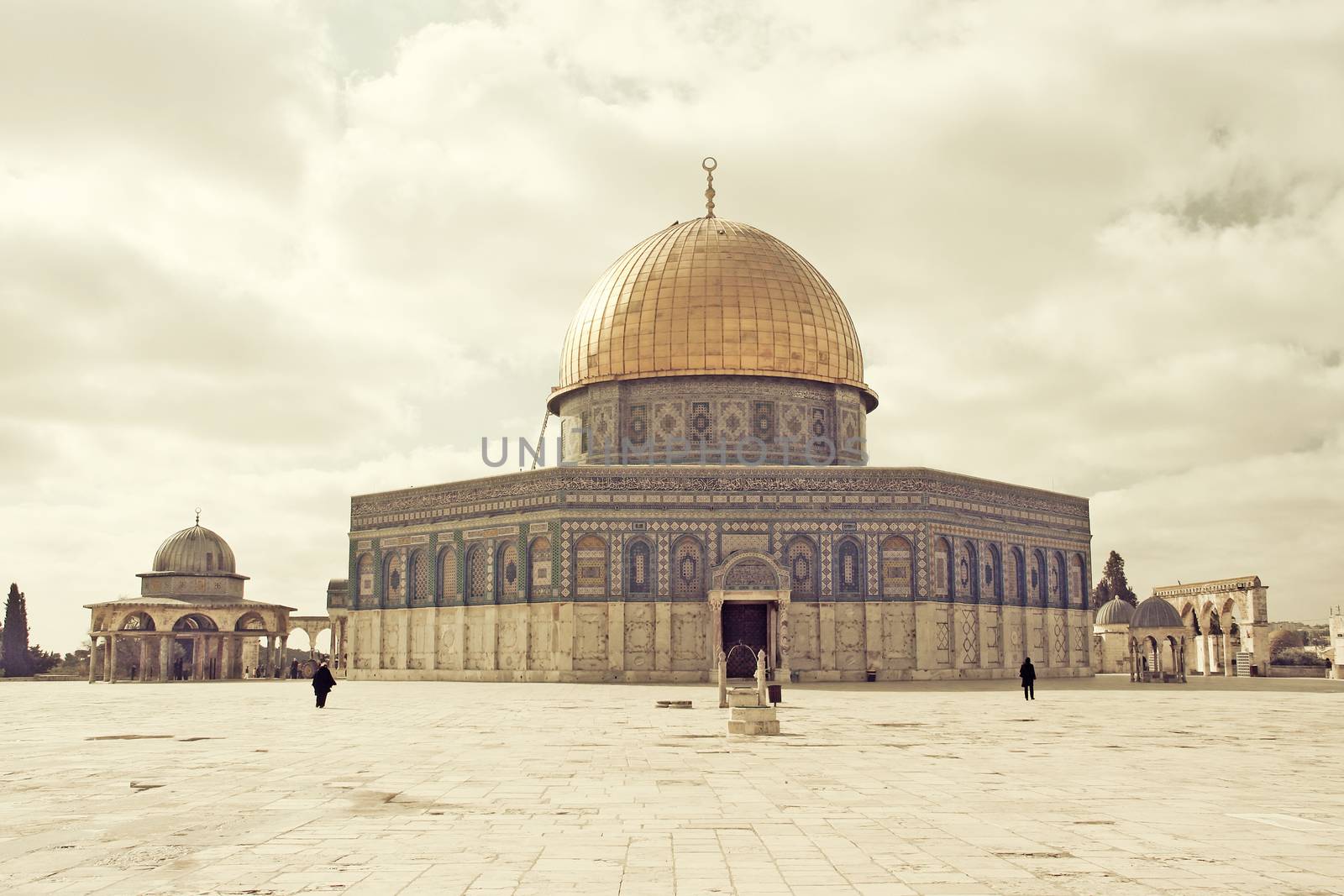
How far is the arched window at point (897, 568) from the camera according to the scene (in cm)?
3309

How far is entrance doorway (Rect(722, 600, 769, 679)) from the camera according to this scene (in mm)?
32969

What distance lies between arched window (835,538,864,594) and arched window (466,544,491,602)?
1000 centimetres

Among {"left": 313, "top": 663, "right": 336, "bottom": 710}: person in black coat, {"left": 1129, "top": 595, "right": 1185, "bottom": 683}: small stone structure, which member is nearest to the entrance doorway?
{"left": 1129, "top": 595, "right": 1185, "bottom": 683}: small stone structure

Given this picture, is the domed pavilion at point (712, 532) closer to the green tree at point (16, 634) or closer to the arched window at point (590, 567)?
the arched window at point (590, 567)

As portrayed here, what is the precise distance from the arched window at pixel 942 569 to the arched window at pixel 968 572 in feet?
1.43

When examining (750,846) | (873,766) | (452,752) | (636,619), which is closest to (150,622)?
(636,619)

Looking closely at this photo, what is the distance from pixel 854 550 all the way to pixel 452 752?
21.5 m

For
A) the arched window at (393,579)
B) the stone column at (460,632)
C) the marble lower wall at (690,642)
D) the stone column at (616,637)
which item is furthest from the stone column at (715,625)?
the arched window at (393,579)

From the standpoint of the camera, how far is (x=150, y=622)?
49031 millimetres

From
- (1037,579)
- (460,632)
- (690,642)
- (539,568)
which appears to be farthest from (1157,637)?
(460,632)

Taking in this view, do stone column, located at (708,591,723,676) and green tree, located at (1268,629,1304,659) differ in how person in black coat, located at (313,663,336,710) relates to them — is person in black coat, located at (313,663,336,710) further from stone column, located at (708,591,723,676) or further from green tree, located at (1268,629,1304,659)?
green tree, located at (1268,629,1304,659)

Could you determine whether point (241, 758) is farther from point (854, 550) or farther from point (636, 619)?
point (854, 550)

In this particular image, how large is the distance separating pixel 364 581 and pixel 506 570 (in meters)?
6.37

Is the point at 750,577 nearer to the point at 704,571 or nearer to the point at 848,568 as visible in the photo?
the point at 704,571
